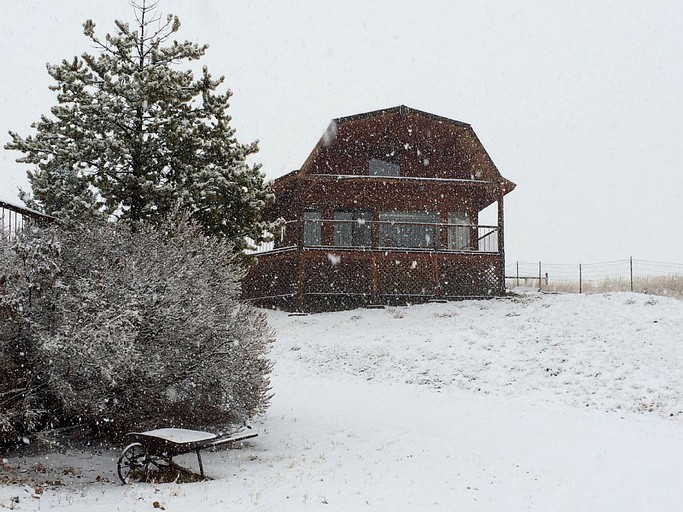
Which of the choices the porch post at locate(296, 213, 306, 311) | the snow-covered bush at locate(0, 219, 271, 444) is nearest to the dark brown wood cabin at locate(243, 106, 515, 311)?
the porch post at locate(296, 213, 306, 311)

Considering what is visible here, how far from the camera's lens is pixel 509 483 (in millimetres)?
7758

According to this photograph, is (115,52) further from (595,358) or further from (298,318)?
(595,358)

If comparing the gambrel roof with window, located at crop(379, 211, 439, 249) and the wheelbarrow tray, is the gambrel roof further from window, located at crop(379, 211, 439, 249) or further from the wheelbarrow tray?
the wheelbarrow tray

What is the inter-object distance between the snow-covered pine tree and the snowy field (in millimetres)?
4103

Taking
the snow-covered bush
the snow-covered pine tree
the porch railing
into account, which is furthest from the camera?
the porch railing

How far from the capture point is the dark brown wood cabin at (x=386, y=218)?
22938 millimetres

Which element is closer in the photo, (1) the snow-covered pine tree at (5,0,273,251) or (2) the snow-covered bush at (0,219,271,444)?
(2) the snow-covered bush at (0,219,271,444)

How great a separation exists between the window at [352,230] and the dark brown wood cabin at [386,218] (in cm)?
4

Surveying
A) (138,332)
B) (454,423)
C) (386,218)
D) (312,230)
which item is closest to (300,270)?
(312,230)

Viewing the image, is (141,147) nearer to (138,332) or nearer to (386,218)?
(138,332)

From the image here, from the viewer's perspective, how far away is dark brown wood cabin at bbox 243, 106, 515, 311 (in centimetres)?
2294

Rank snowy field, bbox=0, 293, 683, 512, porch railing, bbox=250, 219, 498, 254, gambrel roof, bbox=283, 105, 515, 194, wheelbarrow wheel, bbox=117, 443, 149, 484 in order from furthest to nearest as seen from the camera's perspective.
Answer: porch railing, bbox=250, 219, 498, 254 → gambrel roof, bbox=283, 105, 515, 194 → wheelbarrow wheel, bbox=117, 443, 149, 484 → snowy field, bbox=0, 293, 683, 512

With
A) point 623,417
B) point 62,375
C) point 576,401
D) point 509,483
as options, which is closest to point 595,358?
point 576,401

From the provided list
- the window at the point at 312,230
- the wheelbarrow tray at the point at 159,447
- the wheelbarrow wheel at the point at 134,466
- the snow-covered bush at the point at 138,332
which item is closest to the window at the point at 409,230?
the window at the point at 312,230
